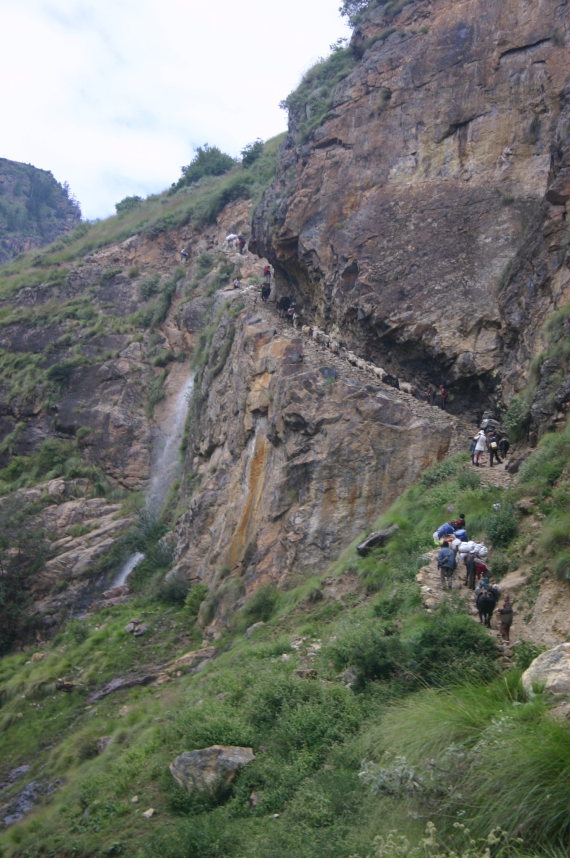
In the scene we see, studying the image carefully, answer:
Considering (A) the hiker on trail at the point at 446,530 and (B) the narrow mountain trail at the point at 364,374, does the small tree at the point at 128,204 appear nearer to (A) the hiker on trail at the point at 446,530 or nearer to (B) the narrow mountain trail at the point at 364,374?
(B) the narrow mountain trail at the point at 364,374

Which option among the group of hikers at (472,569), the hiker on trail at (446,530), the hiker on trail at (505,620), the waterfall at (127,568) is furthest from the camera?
the waterfall at (127,568)

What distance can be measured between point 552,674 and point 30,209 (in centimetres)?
10985

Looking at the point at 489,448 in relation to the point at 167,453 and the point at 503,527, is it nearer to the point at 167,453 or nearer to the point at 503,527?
the point at 503,527

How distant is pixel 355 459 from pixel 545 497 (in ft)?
26.4

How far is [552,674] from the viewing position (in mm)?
8375

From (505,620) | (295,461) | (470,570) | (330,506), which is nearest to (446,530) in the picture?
(470,570)

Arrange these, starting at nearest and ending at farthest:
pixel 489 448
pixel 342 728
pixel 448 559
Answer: pixel 342 728 < pixel 448 559 < pixel 489 448

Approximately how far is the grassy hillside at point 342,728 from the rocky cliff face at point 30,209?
283ft

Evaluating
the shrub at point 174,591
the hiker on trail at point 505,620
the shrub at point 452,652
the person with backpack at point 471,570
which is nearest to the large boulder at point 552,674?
the shrub at point 452,652

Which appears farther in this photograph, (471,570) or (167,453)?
(167,453)

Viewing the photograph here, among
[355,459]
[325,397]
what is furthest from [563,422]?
[325,397]

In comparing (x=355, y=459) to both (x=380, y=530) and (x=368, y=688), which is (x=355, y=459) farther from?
(x=368, y=688)

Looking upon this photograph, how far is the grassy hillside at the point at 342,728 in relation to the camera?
7020mm

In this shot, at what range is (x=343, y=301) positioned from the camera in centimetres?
2688
